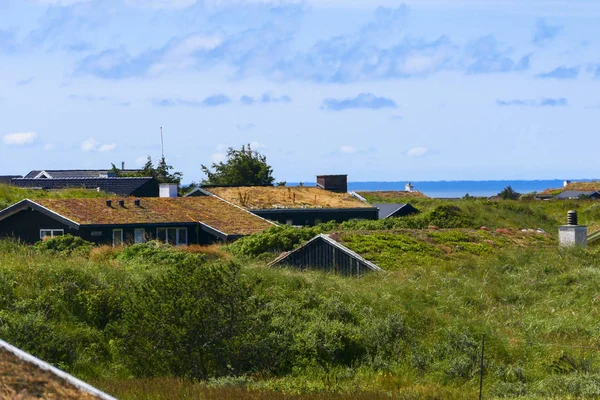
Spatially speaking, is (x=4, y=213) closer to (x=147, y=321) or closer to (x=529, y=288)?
(x=529, y=288)

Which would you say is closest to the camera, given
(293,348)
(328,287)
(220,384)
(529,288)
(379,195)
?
(220,384)

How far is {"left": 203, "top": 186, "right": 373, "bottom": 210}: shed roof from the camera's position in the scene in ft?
188

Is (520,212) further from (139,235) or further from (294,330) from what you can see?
(294,330)

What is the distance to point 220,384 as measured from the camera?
14102 mm

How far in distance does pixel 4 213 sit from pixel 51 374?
134ft

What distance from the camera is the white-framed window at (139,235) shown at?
4556 centimetres

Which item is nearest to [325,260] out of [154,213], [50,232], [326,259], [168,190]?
[326,259]

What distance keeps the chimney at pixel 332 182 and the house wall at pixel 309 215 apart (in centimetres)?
1753

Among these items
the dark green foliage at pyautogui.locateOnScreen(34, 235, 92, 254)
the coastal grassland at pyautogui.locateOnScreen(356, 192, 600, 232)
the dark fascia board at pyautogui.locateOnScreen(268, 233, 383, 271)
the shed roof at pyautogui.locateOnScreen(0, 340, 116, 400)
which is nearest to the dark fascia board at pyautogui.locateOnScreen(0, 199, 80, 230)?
the dark green foliage at pyautogui.locateOnScreen(34, 235, 92, 254)

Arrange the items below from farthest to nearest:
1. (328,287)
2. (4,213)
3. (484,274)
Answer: (4,213) → (484,274) → (328,287)

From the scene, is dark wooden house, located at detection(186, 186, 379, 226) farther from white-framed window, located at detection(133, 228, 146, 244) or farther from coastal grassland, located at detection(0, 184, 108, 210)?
white-framed window, located at detection(133, 228, 146, 244)

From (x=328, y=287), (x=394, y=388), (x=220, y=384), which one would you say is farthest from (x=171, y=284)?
(x=328, y=287)

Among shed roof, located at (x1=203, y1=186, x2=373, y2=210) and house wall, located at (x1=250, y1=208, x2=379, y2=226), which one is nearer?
house wall, located at (x1=250, y1=208, x2=379, y2=226)

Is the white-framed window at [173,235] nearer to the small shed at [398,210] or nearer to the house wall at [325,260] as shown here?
the house wall at [325,260]
